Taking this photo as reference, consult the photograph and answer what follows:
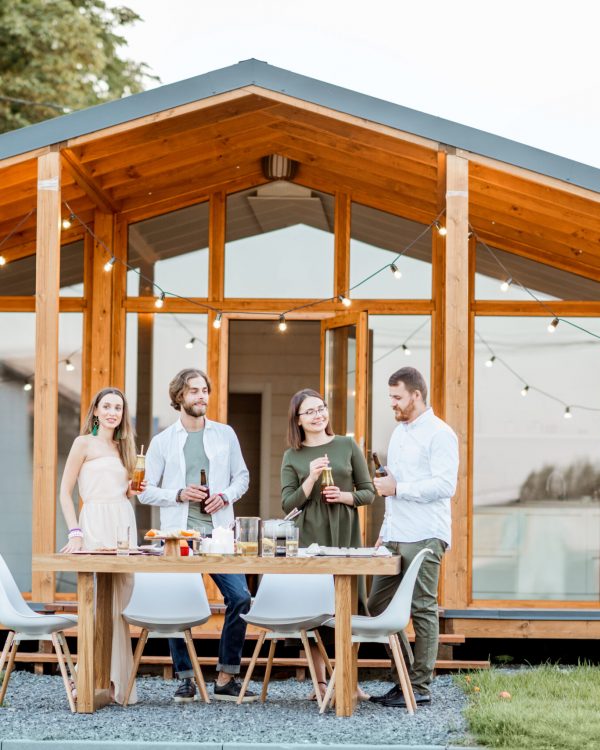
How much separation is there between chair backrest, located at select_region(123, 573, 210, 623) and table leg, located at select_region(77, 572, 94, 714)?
1.44 ft

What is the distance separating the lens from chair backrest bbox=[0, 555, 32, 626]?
221 inches

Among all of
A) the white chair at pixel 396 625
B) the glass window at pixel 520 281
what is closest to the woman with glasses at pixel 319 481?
the white chair at pixel 396 625

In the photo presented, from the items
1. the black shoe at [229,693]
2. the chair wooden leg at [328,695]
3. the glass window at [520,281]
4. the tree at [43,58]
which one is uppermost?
the tree at [43,58]

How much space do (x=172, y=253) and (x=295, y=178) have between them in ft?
3.48

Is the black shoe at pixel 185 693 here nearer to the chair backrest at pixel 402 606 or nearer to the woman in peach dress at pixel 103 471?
the woman in peach dress at pixel 103 471

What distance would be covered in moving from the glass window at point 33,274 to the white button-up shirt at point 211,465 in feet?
9.24

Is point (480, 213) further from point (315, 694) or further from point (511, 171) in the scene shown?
point (315, 694)

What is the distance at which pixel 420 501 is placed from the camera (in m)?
5.69

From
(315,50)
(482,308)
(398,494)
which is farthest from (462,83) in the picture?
(398,494)

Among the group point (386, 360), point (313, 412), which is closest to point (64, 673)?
point (313, 412)

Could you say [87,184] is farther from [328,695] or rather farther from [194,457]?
[328,695]

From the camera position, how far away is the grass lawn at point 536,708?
478cm

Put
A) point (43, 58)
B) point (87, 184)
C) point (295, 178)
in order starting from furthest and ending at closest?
1. point (43, 58)
2. point (295, 178)
3. point (87, 184)

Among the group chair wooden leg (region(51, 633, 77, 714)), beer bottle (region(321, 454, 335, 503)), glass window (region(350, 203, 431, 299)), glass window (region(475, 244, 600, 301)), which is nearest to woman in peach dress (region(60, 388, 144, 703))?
chair wooden leg (region(51, 633, 77, 714))
